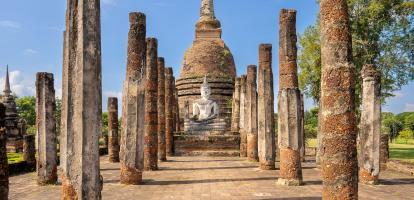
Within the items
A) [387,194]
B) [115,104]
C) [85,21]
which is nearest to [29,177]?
[115,104]

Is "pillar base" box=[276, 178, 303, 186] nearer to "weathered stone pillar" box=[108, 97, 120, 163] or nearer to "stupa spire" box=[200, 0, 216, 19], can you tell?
"weathered stone pillar" box=[108, 97, 120, 163]

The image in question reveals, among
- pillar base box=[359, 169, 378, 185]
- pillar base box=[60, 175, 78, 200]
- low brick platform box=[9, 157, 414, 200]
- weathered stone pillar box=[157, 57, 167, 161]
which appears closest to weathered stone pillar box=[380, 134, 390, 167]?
low brick platform box=[9, 157, 414, 200]

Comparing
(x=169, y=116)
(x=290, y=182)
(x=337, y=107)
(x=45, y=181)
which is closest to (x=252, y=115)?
(x=169, y=116)

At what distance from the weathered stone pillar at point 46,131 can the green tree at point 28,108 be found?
38.3 m

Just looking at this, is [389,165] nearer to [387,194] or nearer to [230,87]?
[387,194]

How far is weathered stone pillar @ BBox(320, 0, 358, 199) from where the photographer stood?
7285 mm

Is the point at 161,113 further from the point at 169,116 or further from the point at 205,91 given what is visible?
the point at 205,91

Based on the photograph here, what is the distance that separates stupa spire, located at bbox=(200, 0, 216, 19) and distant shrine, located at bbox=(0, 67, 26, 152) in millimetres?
19354

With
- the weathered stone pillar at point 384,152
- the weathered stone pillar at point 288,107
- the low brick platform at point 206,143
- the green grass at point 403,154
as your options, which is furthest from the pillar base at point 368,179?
the low brick platform at point 206,143

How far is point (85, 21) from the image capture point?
24.8 ft

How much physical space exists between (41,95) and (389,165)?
11.6 meters

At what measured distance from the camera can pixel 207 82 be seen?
37.6 m

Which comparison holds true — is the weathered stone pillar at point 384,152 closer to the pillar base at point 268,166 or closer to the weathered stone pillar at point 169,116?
the pillar base at point 268,166

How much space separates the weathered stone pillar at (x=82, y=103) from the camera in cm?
731
